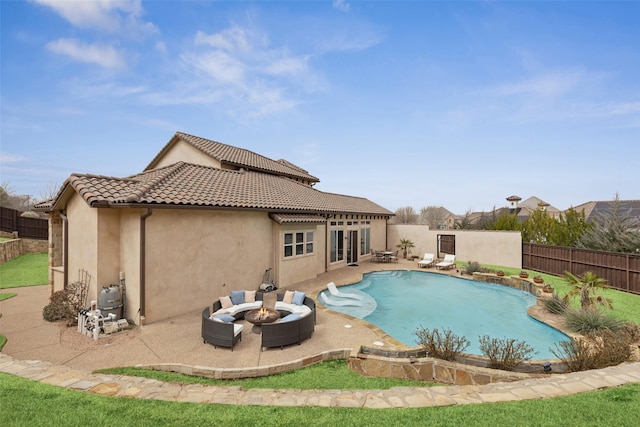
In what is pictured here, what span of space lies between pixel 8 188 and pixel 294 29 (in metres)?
60.2

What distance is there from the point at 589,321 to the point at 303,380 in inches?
442

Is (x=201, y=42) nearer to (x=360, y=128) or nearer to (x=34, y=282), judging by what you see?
(x=360, y=128)

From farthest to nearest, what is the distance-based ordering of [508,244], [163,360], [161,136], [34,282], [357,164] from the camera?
[357,164]
[161,136]
[508,244]
[34,282]
[163,360]

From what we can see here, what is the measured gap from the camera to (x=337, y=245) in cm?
2261

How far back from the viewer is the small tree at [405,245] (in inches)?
1104

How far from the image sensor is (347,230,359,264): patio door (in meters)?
24.3

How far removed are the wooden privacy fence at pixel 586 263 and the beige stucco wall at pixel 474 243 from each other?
93cm

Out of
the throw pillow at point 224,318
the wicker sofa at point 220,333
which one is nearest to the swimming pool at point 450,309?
the throw pillow at point 224,318

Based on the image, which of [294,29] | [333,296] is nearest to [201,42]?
[294,29]

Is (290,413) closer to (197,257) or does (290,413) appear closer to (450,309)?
(197,257)

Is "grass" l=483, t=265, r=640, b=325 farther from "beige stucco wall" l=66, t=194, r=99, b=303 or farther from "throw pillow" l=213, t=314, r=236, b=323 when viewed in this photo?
"beige stucco wall" l=66, t=194, r=99, b=303

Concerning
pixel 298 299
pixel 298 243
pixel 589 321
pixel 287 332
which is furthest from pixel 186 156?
pixel 589 321

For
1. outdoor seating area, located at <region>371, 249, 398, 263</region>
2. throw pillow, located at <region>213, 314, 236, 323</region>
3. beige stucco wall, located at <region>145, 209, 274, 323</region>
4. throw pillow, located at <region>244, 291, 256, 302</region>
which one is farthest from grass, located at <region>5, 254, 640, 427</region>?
outdoor seating area, located at <region>371, 249, 398, 263</region>

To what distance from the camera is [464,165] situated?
36469 mm
